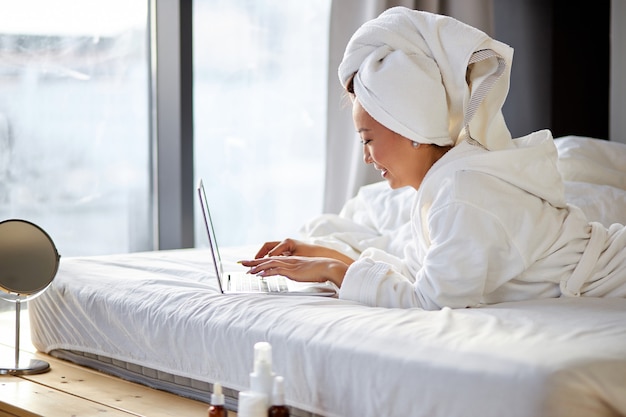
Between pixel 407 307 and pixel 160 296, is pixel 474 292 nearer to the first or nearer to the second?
pixel 407 307

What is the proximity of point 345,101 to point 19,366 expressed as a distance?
1.94 metres

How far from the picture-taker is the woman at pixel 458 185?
1.54m

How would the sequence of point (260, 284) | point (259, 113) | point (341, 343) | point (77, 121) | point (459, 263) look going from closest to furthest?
1. point (341, 343)
2. point (459, 263)
3. point (260, 284)
4. point (77, 121)
5. point (259, 113)

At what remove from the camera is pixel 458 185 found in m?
A: 1.55

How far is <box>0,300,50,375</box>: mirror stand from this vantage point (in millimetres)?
1802

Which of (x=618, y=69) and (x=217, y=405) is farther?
(x=618, y=69)

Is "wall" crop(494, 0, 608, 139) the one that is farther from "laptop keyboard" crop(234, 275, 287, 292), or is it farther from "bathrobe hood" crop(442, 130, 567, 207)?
"laptop keyboard" crop(234, 275, 287, 292)

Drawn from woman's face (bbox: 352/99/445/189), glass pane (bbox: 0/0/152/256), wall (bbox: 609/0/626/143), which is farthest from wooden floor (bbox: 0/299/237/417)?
wall (bbox: 609/0/626/143)

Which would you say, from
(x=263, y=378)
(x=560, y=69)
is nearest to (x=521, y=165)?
Answer: (x=263, y=378)

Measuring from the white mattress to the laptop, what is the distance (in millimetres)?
40

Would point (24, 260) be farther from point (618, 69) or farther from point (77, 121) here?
point (618, 69)

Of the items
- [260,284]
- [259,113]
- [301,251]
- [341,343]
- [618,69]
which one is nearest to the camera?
[341,343]

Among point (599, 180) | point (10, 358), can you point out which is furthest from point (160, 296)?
point (599, 180)

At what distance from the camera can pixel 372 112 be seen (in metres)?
1.69
